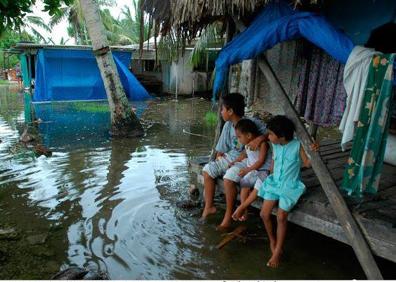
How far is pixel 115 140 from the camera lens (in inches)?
382

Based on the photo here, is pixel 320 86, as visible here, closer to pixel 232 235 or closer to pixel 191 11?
pixel 191 11

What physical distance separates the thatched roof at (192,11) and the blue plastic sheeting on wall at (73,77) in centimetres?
1356

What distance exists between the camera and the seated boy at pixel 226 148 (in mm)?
4562

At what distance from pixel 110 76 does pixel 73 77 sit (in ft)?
33.2

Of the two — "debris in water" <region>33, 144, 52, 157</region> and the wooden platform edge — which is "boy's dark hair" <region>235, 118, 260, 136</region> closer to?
the wooden platform edge

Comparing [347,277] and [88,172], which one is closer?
[347,277]

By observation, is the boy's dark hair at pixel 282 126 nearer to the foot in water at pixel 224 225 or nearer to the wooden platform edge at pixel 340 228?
the wooden platform edge at pixel 340 228

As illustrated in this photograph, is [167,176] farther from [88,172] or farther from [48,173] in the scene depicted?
[48,173]

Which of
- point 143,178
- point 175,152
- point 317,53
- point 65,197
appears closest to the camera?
point 317,53

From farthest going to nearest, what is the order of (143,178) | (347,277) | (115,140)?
(115,140), (143,178), (347,277)

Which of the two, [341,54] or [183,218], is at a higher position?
[341,54]

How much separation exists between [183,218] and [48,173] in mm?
3045

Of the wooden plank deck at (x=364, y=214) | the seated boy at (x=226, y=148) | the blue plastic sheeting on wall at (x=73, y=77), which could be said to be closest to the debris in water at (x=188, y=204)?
the seated boy at (x=226, y=148)

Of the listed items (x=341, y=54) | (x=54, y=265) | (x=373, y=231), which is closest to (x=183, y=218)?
(x=54, y=265)
